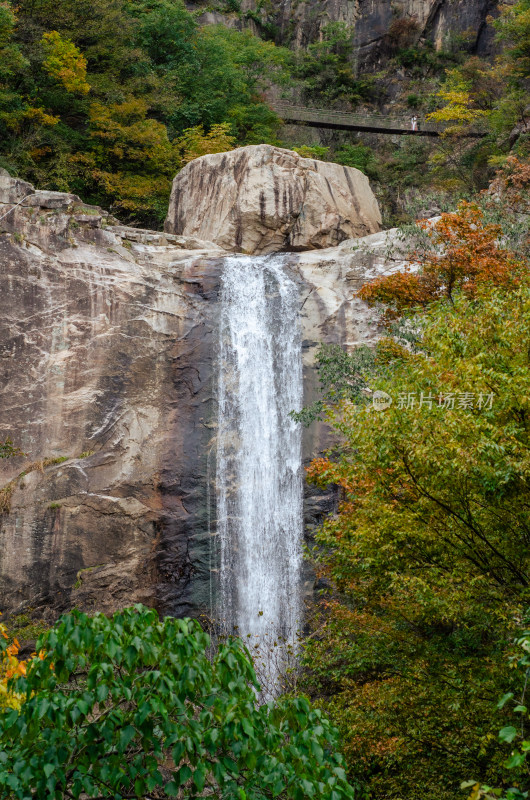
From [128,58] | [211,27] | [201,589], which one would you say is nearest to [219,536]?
[201,589]

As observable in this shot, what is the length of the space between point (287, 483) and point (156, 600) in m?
4.62

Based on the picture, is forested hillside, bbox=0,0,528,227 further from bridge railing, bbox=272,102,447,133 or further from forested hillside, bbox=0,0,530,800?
bridge railing, bbox=272,102,447,133

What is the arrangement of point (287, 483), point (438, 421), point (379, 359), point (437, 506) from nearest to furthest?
point (438, 421)
point (437, 506)
point (379, 359)
point (287, 483)

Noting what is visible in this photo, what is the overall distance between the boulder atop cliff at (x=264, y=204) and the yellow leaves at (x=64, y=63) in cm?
554

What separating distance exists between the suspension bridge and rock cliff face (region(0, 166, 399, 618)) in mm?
16191

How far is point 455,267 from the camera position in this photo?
15961 mm

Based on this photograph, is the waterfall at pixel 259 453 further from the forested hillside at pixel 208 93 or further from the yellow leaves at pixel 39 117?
the yellow leaves at pixel 39 117

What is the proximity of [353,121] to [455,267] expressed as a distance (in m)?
23.4

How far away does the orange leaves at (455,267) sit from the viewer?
15453 millimetres

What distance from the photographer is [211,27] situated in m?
37.5

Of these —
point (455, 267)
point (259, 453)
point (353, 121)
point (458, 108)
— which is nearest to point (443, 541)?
point (455, 267)

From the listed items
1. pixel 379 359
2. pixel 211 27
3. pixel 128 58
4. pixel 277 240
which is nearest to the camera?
pixel 379 359

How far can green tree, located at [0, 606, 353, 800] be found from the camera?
5016 millimetres

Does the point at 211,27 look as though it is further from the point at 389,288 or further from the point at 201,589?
the point at 201,589
